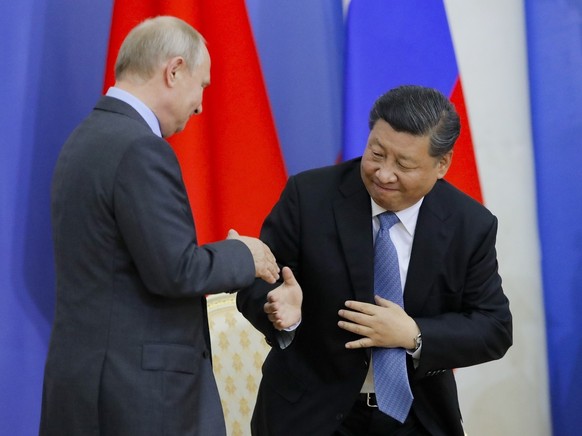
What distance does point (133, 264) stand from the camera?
1795 mm

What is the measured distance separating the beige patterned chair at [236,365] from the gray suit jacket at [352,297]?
46cm

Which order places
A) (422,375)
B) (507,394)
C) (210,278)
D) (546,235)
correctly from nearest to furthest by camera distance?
(210,278) → (422,375) → (546,235) → (507,394)

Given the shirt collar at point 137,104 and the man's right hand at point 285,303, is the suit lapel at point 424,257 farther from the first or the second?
the shirt collar at point 137,104

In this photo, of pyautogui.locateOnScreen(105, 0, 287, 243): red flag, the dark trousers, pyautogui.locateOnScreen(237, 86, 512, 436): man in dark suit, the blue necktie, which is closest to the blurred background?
pyautogui.locateOnScreen(105, 0, 287, 243): red flag

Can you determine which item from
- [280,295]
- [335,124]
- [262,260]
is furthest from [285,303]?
[335,124]

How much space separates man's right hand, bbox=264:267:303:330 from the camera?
→ 6.75ft

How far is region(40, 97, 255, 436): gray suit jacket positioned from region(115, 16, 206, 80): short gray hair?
0.09 metres

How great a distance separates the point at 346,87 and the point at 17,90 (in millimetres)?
1237

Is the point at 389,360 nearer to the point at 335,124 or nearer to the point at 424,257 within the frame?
the point at 424,257

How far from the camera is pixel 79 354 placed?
5.93 ft

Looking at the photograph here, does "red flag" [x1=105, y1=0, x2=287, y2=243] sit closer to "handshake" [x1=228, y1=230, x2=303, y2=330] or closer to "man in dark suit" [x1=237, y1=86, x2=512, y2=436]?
"man in dark suit" [x1=237, y1=86, x2=512, y2=436]

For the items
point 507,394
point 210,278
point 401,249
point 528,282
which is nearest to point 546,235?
point 528,282

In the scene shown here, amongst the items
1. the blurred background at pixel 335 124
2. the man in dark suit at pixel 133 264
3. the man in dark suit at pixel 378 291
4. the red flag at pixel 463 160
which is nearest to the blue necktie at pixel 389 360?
the man in dark suit at pixel 378 291

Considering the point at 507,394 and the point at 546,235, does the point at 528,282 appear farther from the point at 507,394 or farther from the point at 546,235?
the point at 507,394
